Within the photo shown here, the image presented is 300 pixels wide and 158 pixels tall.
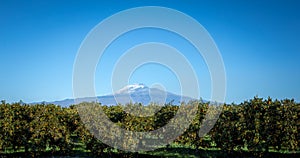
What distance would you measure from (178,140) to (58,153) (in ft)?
19.3

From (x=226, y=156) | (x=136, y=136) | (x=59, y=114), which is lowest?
(x=226, y=156)

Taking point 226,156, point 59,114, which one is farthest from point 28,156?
point 226,156

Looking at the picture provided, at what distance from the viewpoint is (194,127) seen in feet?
50.0

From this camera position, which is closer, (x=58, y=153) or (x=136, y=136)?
(x=136, y=136)

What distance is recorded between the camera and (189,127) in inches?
601

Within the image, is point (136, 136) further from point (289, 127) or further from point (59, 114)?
point (289, 127)

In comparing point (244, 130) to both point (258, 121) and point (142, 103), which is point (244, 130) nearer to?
point (258, 121)

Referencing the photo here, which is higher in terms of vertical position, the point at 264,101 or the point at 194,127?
the point at 264,101

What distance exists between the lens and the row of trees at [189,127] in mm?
14961

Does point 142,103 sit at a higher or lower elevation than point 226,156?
higher

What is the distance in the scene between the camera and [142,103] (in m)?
15.3

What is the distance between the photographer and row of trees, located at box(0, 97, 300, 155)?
1496 cm

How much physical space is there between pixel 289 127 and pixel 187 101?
4785mm

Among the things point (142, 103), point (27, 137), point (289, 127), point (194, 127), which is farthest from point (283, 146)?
point (27, 137)
